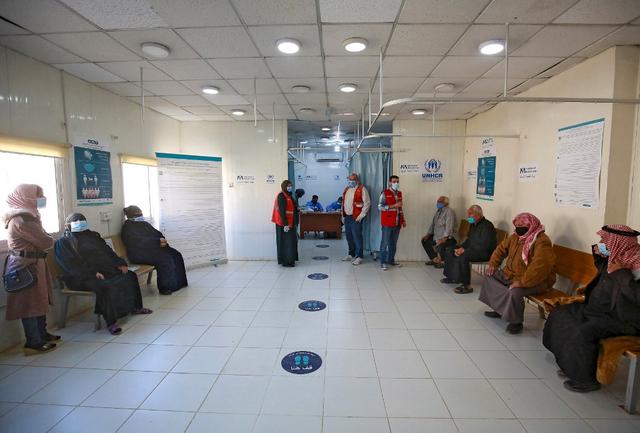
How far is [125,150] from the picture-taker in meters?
4.79

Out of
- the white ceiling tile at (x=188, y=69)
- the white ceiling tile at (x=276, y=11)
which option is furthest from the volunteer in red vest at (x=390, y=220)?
the white ceiling tile at (x=276, y=11)

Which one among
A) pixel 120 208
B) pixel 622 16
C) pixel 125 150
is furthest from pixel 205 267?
pixel 622 16

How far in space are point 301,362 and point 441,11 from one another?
10.2ft

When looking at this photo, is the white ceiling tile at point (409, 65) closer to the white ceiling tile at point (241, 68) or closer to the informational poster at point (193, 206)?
the white ceiling tile at point (241, 68)

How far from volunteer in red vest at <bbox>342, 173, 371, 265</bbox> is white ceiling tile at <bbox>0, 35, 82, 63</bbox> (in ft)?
15.0

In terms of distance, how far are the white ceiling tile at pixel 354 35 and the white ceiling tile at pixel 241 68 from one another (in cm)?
83

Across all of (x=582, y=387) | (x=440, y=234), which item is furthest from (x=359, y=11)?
(x=440, y=234)

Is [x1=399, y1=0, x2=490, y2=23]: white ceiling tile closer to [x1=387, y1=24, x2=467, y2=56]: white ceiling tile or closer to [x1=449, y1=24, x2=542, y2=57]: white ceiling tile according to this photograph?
[x1=387, y1=24, x2=467, y2=56]: white ceiling tile

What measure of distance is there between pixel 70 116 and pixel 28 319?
2.34 meters

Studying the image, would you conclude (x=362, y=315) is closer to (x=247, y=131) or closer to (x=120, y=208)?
(x=120, y=208)

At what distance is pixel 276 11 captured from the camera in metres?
2.46

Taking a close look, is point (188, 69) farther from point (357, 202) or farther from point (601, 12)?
point (601, 12)

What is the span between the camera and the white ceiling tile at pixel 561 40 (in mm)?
2684

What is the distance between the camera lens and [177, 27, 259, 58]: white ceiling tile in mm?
2779
